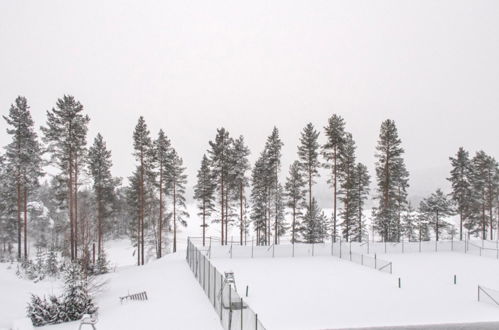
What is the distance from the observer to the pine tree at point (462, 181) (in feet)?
169

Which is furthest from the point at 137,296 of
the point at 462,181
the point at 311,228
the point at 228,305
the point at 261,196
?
the point at 462,181

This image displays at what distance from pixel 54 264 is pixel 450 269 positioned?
1413 inches

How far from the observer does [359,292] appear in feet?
75.6

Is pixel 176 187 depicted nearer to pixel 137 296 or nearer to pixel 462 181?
pixel 137 296

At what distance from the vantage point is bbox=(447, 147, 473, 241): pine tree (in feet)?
169

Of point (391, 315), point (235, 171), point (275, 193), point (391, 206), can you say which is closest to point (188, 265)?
point (235, 171)

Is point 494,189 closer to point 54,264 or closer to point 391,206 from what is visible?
point 391,206

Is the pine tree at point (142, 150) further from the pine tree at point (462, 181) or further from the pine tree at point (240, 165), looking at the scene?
the pine tree at point (462, 181)

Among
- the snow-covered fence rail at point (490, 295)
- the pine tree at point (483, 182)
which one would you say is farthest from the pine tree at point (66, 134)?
the pine tree at point (483, 182)

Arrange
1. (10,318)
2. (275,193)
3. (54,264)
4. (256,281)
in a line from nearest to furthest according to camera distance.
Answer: (10,318) < (256,281) < (54,264) < (275,193)

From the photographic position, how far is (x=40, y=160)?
113 ft

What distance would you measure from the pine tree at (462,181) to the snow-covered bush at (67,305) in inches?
2043

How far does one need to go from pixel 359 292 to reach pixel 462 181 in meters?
38.2

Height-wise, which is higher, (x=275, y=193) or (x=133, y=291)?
→ (x=275, y=193)
